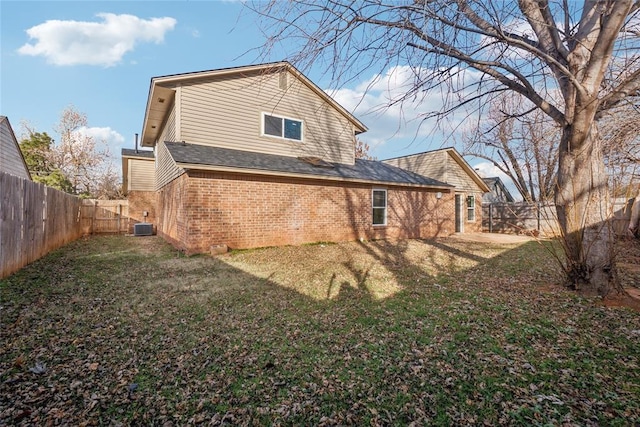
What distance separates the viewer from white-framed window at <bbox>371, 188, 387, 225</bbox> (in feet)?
39.6

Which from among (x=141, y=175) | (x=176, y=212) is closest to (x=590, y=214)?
(x=176, y=212)

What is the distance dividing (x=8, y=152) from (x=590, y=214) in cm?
2056

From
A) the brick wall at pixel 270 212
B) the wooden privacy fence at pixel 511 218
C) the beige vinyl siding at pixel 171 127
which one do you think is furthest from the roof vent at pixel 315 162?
the wooden privacy fence at pixel 511 218

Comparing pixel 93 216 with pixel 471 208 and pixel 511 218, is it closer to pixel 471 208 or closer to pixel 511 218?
pixel 471 208

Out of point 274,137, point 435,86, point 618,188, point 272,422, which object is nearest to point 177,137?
point 274,137

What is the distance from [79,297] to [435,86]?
6719 mm

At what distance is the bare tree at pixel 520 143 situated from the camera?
5.54 m

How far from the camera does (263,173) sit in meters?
8.91

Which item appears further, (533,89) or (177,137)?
(177,137)

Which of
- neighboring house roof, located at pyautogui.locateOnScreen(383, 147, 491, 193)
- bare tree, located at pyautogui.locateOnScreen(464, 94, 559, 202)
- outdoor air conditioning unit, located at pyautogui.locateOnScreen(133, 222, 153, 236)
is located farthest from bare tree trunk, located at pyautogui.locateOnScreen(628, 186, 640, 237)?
outdoor air conditioning unit, located at pyautogui.locateOnScreen(133, 222, 153, 236)

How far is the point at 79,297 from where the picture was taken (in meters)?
4.76

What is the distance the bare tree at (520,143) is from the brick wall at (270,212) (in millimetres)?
4729

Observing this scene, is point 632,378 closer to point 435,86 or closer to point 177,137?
point 435,86

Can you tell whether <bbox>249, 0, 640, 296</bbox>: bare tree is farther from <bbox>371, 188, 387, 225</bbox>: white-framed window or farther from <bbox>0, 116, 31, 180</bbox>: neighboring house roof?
<bbox>0, 116, 31, 180</bbox>: neighboring house roof
